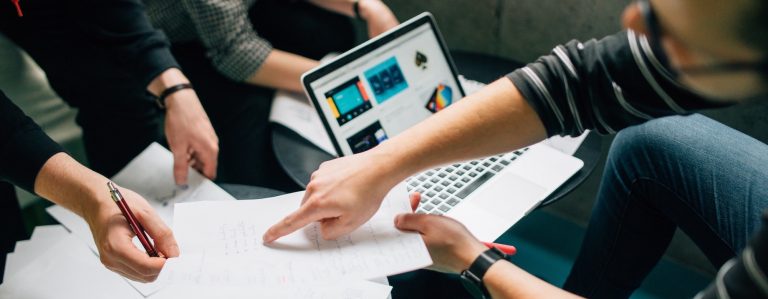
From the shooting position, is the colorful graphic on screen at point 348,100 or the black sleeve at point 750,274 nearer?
the black sleeve at point 750,274

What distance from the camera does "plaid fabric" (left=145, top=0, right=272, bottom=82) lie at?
4.12ft

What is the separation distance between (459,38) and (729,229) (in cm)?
100

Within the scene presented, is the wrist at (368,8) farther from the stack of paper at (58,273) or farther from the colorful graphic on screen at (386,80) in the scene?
the stack of paper at (58,273)

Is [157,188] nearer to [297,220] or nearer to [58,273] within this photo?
[58,273]

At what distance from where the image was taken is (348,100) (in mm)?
1059

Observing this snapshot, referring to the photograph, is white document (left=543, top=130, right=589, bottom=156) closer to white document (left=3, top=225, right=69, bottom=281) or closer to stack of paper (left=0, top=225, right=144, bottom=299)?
stack of paper (left=0, top=225, right=144, bottom=299)

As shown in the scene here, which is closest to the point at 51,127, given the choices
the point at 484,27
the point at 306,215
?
the point at 306,215

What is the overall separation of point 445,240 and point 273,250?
24 cm

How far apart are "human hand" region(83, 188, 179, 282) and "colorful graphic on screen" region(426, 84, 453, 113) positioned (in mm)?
621

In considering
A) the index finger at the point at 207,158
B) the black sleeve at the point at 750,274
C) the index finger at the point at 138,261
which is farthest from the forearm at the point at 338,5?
the black sleeve at the point at 750,274

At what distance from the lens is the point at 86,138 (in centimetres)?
140

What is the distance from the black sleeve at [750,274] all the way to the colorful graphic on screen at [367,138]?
26.2 inches

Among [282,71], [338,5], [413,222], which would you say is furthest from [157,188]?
[338,5]

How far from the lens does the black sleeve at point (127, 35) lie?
3.72 ft
